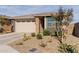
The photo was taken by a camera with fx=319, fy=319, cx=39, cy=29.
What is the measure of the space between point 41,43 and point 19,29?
1.80 feet

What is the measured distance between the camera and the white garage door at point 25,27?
6684 mm

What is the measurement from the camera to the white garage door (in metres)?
6.68

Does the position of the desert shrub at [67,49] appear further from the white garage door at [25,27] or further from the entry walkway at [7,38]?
the entry walkway at [7,38]

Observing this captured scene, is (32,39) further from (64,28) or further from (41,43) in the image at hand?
(64,28)

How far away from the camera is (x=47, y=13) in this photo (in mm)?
6688

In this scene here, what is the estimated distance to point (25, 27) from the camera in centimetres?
675

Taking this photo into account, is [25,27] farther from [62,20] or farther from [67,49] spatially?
[67,49]

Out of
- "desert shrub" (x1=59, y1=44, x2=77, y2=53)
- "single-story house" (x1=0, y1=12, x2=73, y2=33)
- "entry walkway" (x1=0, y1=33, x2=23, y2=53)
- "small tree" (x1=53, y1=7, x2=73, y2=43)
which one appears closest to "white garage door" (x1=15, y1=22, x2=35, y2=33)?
"single-story house" (x1=0, y1=12, x2=73, y2=33)

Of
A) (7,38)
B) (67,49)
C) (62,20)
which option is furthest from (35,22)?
(67,49)

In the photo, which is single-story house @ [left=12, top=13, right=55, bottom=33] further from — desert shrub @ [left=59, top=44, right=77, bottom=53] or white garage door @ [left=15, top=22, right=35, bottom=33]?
desert shrub @ [left=59, top=44, right=77, bottom=53]

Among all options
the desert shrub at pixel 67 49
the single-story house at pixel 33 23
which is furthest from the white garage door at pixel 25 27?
the desert shrub at pixel 67 49

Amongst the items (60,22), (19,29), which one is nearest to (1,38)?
(19,29)

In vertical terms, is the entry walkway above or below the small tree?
below
